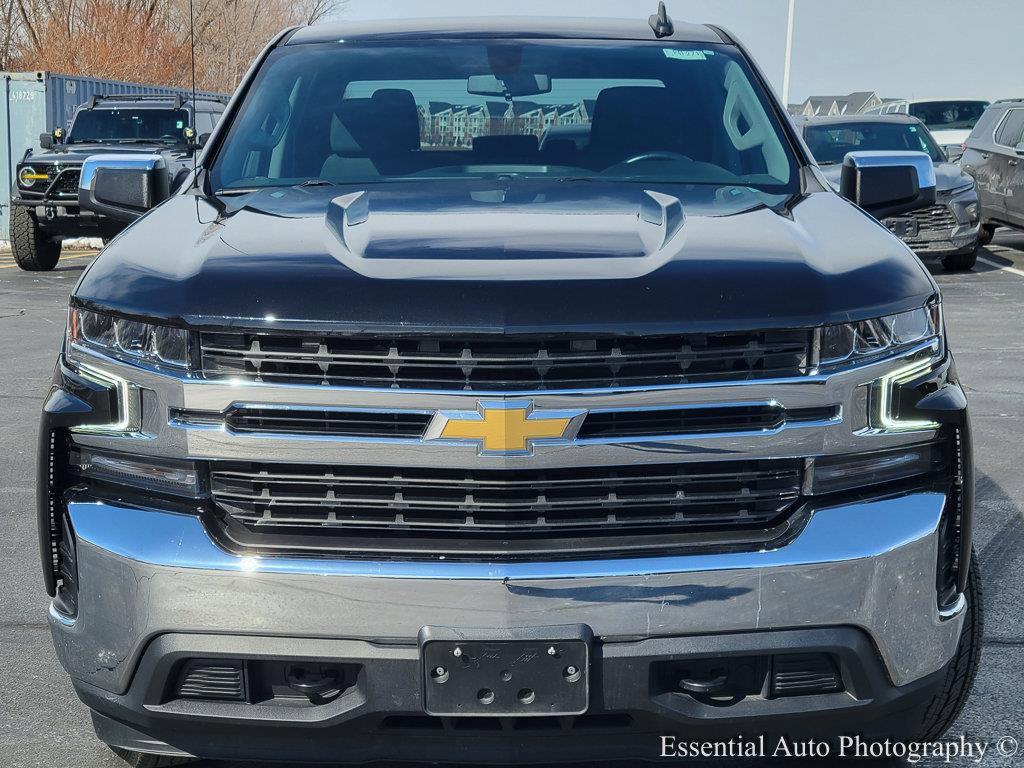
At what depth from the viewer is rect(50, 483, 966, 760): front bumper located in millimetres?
2430

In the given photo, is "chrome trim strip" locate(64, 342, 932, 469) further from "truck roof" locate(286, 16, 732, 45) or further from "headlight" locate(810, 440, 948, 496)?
"truck roof" locate(286, 16, 732, 45)

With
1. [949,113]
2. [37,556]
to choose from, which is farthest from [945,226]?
[949,113]

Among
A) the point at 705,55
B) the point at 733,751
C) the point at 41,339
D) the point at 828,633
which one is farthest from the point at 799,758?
the point at 41,339

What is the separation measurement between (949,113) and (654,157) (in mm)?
26255

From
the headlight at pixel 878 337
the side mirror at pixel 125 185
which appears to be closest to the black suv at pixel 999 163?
the side mirror at pixel 125 185

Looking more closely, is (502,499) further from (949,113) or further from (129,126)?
(949,113)

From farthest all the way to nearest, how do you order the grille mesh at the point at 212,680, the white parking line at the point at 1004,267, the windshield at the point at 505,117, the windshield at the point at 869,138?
the windshield at the point at 869,138, the white parking line at the point at 1004,267, the windshield at the point at 505,117, the grille mesh at the point at 212,680

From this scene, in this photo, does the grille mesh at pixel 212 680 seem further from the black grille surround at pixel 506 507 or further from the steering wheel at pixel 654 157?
the steering wheel at pixel 654 157

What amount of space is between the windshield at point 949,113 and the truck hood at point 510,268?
87.0ft

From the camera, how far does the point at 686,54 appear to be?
13.8ft

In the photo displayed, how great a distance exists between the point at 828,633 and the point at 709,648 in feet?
0.74

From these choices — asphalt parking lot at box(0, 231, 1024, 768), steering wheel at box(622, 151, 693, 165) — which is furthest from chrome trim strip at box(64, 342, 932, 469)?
steering wheel at box(622, 151, 693, 165)

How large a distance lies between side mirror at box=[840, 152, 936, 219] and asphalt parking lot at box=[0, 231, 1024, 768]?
4.32 feet

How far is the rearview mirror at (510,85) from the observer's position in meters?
4.06
